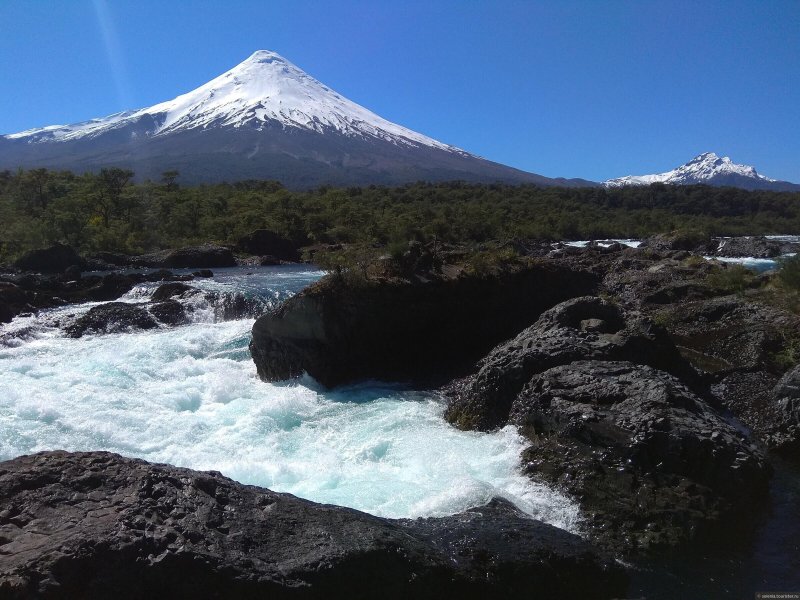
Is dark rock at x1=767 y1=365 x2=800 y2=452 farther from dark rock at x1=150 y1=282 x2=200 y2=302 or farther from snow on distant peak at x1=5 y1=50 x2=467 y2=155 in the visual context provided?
snow on distant peak at x1=5 y1=50 x2=467 y2=155

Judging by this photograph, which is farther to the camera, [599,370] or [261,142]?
[261,142]

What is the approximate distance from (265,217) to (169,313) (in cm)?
2206

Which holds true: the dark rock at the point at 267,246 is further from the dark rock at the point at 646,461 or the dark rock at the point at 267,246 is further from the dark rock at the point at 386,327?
the dark rock at the point at 646,461

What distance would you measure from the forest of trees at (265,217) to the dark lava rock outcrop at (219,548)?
1793 cm

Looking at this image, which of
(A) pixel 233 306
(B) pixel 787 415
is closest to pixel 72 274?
(A) pixel 233 306

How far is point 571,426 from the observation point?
596 centimetres

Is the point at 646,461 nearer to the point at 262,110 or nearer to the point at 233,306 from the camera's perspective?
the point at 233,306

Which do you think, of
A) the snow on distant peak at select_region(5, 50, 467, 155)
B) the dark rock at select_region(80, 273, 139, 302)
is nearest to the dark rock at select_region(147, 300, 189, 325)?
the dark rock at select_region(80, 273, 139, 302)

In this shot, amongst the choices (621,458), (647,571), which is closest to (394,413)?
(621,458)

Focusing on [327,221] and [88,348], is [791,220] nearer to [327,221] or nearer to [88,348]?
[327,221]

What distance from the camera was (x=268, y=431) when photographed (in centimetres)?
778

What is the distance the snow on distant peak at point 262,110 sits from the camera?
394ft

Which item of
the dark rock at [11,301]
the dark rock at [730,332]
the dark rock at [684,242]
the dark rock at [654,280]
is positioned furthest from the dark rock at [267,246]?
the dark rock at [730,332]

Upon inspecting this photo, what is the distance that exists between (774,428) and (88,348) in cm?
1394
